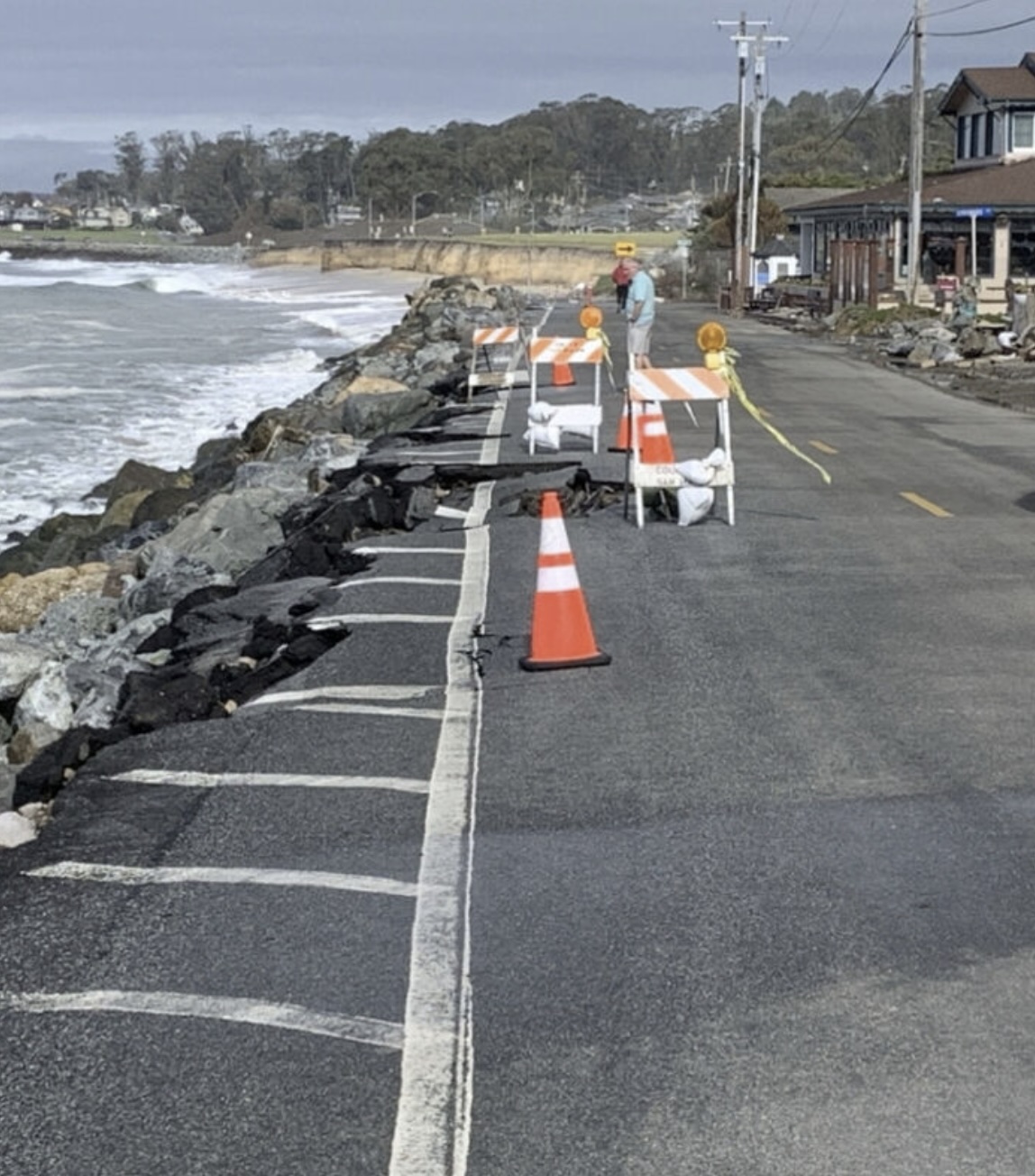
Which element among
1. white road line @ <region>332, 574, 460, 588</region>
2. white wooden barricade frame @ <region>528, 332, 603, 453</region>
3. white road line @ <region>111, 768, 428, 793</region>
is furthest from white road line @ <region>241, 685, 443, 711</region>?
white wooden barricade frame @ <region>528, 332, 603, 453</region>

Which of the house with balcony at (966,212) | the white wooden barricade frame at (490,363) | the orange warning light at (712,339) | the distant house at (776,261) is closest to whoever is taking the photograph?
the orange warning light at (712,339)

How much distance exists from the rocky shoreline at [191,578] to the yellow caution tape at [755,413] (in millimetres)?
2545

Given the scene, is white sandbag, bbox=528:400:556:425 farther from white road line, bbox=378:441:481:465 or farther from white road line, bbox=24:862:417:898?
white road line, bbox=24:862:417:898

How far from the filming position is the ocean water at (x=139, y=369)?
104ft

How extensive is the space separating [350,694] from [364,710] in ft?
1.18

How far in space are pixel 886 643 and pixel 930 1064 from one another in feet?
17.3

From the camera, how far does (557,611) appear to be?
9.42 metres

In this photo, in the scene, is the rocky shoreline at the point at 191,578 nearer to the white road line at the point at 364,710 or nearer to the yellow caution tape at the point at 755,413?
the white road line at the point at 364,710

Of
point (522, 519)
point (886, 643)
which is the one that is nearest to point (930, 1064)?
point (886, 643)

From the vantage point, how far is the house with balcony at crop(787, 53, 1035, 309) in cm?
4944

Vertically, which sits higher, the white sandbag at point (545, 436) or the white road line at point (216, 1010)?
the white sandbag at point (545, 436)

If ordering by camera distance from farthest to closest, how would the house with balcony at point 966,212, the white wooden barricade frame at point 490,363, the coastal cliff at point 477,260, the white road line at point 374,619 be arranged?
the coastal cliff at point 477,260 → the house with balcony at point 966,212 → the white wooden barricade frame at point 490,363 → the white road line at point 374,619

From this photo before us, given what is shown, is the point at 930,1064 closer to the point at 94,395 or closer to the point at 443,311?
the point at 94,395

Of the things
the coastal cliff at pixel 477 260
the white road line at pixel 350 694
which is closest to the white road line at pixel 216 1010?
the white road line at pixel 350 694
